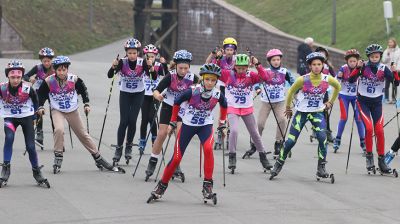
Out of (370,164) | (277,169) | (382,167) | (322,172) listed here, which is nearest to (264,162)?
(277,169)

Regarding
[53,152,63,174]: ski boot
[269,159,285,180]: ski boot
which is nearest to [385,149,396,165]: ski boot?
[269,159,285,180]: ski boot

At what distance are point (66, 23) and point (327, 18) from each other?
109 feet

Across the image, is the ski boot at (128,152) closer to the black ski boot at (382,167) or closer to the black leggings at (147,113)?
the black leggings at (147,113)

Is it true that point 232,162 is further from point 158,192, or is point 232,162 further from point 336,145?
point 336,145

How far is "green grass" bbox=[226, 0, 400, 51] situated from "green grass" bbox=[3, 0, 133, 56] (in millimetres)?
20814

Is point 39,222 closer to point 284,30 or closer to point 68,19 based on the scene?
point 284,30

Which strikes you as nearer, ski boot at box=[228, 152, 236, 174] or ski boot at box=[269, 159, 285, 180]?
ski boot at box=[269, 159, 285, 180]

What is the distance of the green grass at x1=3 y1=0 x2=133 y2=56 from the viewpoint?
71.9 m

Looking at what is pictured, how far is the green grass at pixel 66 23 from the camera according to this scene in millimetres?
71938

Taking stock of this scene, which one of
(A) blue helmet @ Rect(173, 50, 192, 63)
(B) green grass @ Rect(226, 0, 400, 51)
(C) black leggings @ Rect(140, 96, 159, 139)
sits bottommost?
(C) black leggings @ Rect(140, 96, 159, 139)

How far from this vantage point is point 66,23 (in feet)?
247

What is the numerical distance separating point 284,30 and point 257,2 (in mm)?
6986

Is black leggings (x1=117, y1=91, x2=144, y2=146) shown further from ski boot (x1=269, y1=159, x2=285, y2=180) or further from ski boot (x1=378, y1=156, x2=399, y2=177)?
ski boot (x1=378, y1=156, x2=399, y2=177)

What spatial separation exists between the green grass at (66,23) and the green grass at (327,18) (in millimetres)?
20814
